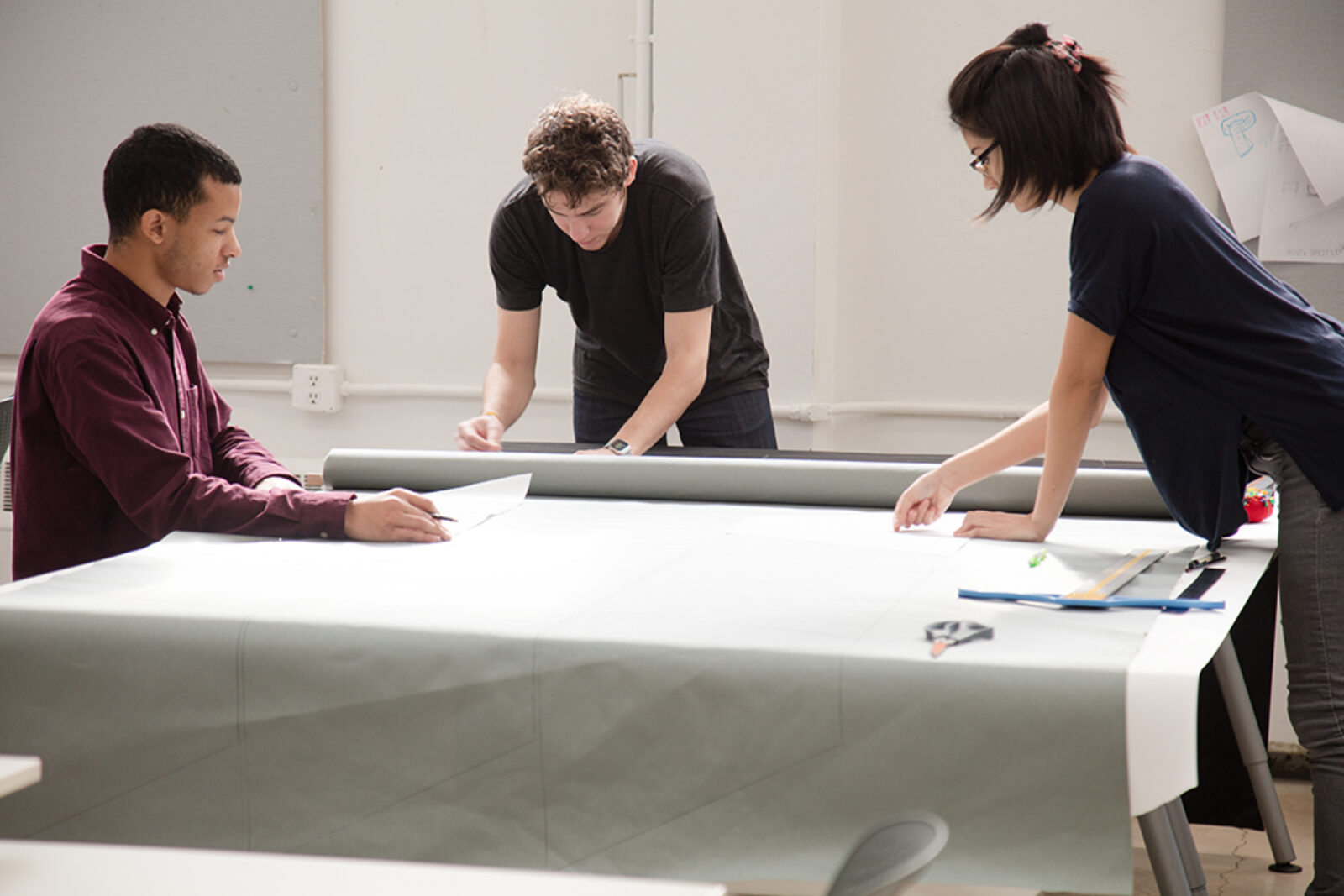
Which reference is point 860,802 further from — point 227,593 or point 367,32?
point 367,32

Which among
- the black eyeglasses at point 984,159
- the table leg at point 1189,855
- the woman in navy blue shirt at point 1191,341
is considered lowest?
the table leg at point 1189,855

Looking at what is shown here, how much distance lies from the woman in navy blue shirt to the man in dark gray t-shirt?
78cm

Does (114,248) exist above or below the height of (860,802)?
above

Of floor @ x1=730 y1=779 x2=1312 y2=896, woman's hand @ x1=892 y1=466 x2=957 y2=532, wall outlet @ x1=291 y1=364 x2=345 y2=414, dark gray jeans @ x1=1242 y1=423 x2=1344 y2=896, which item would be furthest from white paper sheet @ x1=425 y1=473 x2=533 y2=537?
wall outlet @ x1=291 y1=364 x2=345 y2=414

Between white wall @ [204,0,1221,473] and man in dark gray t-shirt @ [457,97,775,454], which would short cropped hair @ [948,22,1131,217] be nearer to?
man in dark gray t-shirt @ [457,97,775,454]

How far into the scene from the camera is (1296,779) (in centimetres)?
264

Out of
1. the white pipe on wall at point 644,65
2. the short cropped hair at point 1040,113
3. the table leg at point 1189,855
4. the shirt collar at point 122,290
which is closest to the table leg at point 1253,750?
the table leg at point 1189,855

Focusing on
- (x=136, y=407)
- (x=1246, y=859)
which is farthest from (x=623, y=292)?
(x=1246, y=859)

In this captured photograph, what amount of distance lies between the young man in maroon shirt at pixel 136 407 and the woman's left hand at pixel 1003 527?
67cm

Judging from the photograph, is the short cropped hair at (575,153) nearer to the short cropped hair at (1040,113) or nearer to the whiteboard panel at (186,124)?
the short cropped hair at (1040,113)

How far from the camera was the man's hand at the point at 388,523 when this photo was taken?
150cm

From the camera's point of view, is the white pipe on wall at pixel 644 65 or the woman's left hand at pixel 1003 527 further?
the white pipe on wall at pixel 644 65

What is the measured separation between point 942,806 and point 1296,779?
210 cm

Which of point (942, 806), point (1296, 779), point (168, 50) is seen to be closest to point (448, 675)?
point (942, 806)
